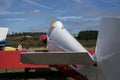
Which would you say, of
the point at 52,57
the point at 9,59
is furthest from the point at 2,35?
the point at 52,57

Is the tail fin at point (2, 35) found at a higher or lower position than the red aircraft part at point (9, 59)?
higher

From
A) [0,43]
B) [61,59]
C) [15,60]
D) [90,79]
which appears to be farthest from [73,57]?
[0,43]

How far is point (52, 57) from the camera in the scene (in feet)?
19.1

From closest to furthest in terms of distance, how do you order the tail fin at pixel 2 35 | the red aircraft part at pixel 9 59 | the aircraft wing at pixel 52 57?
the aircraft wing at pixel 52 57
the red aircraft part at pixel 9 59
the tail fin at pixel 2 35

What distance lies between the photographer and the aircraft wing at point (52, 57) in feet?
18.3

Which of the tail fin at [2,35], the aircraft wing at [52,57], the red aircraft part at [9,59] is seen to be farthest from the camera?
the tail fin at [2,35]

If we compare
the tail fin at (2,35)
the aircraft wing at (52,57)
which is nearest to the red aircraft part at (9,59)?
the aircraft wing at (52,57)

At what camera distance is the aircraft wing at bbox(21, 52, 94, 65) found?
5586 millimetres

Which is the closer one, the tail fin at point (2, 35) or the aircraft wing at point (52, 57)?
the aircraft wing at point (52, 57)

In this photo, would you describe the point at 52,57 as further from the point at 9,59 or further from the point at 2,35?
the point at 2,35

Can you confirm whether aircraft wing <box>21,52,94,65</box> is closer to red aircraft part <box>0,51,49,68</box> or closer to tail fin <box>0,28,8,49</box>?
red aircraft part <box>0,51,49,68</box>

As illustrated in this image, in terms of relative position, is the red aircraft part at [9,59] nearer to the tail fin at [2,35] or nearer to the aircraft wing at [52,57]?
the aircraft wing at [52,57]

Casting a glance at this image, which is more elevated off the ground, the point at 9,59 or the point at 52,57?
the point at 52,57

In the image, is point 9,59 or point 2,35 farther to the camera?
point 2,35
